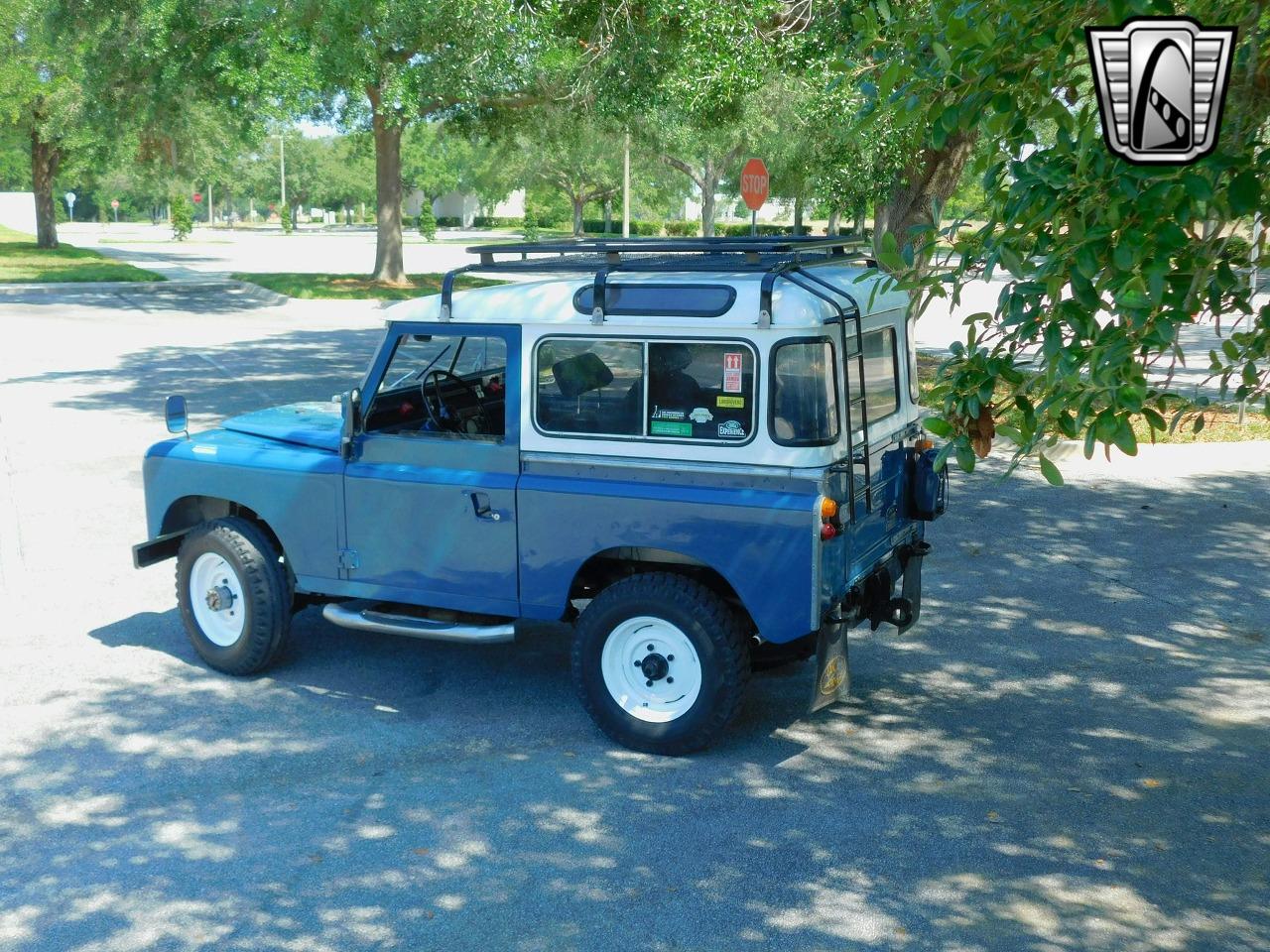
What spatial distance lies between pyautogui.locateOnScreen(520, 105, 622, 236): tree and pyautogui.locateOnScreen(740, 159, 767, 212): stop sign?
392 cm

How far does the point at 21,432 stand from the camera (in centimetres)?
1409

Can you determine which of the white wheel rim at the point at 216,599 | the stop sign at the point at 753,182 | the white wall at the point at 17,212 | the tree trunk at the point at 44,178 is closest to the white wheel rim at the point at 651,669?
the white wheel rim at the point at 216,599

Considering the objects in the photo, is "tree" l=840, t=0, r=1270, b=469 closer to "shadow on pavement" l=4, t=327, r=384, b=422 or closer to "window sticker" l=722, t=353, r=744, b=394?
"window sticker" l=722, t=353, r=744, b=394

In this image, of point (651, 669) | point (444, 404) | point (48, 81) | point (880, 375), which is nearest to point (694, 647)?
point (651, 669)

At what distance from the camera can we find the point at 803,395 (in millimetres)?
5742

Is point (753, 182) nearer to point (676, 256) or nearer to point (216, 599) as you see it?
point (676, 256)

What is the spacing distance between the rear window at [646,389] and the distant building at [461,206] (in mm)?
97708

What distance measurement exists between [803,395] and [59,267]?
127 feet

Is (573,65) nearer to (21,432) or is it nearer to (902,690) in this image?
(21,432)

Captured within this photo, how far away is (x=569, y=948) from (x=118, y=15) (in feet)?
86.8

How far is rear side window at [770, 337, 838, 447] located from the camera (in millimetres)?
5730

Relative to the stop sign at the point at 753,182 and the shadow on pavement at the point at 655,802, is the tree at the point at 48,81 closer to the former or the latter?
the stop sign at the point at 753,182

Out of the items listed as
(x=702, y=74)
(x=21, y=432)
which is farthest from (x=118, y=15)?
(x=702, y=74)

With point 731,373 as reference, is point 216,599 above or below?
below
